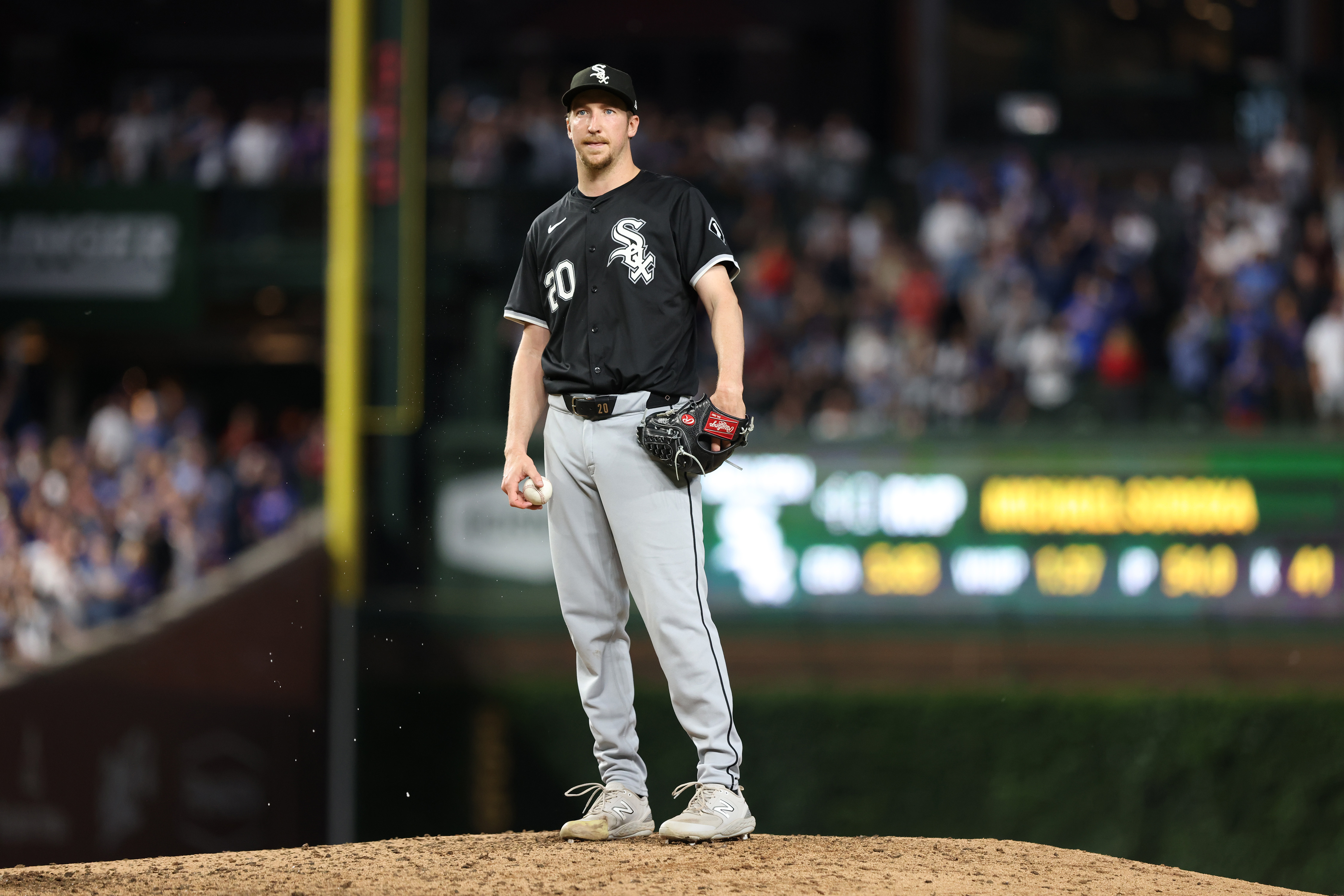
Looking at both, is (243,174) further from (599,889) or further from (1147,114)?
(599,889)

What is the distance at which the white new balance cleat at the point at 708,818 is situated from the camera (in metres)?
4.41

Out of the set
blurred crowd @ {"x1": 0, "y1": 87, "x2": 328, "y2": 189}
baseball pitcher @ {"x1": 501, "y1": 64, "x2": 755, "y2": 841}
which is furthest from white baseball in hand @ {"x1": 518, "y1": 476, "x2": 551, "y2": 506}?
blurred crowd @ {"x1": 0, "y1": 87, "x2": 328, "y2": 189}

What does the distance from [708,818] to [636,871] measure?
1.16 ft

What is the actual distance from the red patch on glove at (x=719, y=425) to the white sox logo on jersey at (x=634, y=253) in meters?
0.43

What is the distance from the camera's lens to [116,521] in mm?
13453

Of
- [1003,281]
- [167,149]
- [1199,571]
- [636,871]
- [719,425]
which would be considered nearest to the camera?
[636,871]

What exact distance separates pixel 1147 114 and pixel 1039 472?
27.7 feet

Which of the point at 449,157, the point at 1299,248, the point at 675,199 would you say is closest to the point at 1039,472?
the point at 1299,248

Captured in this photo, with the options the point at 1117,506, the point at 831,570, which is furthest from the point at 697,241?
the point at 1117,506

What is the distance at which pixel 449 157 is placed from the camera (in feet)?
47.1

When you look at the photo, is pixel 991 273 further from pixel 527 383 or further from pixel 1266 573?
pixel 527 383

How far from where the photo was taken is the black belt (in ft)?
14.4

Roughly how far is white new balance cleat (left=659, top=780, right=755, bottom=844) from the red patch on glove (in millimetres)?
959

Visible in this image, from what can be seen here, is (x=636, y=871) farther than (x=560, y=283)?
No
